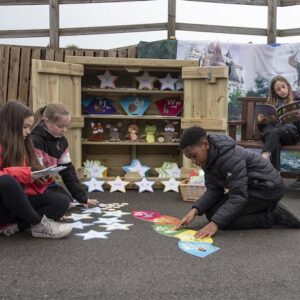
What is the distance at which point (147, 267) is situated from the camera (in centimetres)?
264

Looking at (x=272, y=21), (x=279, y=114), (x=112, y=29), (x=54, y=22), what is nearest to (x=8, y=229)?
(x=279, y=114)

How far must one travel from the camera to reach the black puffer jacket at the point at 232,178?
3.26 metres

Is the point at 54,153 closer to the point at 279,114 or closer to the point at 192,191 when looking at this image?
the point at 192,191

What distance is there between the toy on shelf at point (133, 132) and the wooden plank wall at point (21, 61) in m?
1.64

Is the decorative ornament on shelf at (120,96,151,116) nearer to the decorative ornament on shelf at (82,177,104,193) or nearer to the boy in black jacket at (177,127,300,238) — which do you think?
the decorative ornament on shelf at (82,177,104,193)

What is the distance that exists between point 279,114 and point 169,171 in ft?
4.69

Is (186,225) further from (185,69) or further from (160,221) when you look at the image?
(185,69)

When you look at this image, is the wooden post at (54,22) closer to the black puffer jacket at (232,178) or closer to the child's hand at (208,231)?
the black puffer jacket at (232,178)

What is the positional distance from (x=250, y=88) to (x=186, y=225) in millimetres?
3637

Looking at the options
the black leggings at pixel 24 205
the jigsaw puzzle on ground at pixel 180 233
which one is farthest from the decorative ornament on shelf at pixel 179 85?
the black leggings at pixel 24 205

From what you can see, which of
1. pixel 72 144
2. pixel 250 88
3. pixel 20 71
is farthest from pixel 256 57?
pixel 20 71

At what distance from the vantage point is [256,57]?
21.6 ft

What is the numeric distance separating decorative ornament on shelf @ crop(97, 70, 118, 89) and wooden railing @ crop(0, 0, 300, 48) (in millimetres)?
1599

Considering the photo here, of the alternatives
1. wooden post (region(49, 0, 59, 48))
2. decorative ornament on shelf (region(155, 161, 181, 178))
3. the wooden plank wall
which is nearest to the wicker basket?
decorative ornament on shelf (region(155, 161, 181, 178))
